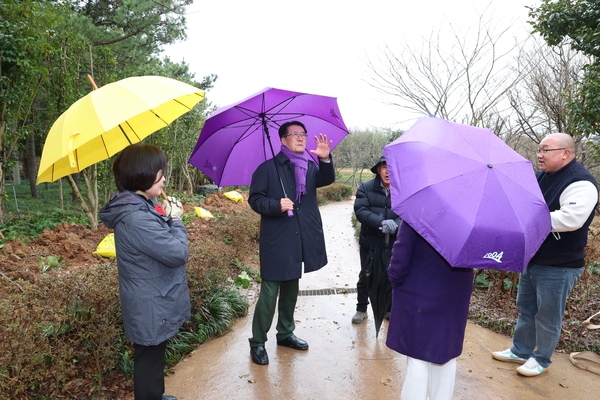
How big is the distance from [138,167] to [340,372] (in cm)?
226

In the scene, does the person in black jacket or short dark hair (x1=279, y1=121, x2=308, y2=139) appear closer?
short dark hair (x1=279, y1=121, x2=308, y2=139)

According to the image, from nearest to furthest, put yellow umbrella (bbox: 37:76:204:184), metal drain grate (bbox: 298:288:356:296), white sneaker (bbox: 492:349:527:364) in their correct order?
yellow umbrella (bbox: 37:76:204:184), white sneaker (bbox: 492:349:527:364), metal drain grate (bbox: 298:288:356:296)

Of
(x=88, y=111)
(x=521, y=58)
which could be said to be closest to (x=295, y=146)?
(x=88, y=111)

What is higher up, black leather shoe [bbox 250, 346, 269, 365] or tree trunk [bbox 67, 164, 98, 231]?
tree trunk [bbox 67, 164, 98, 231]

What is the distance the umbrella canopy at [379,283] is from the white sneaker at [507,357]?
1036mm

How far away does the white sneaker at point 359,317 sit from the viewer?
412cm

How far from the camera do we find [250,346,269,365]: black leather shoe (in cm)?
319

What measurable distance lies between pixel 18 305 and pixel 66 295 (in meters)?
0.30

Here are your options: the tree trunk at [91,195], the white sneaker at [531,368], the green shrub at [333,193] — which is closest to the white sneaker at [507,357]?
the white sneaker at [531,368]

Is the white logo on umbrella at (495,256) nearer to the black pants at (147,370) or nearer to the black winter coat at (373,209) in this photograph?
the black pants at (147,370)

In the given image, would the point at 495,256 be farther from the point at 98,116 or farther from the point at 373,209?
the point at 373,209

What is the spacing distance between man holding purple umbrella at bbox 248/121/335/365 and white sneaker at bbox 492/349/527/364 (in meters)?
1.78

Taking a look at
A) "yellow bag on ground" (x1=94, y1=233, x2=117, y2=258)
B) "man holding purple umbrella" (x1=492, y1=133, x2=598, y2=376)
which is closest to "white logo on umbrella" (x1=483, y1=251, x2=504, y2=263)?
"man holding purple umbrella" (x1=492, y1=133, x2=598, y2=376)

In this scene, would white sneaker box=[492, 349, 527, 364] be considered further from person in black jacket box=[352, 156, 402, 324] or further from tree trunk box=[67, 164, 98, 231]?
tree trunk box=[67, 164, 98, 231]
